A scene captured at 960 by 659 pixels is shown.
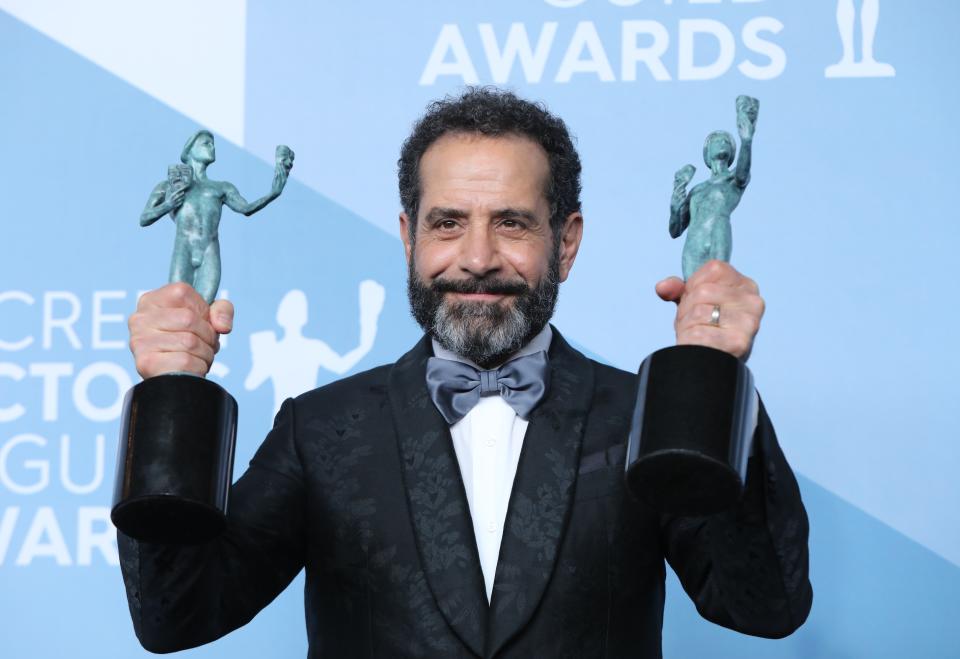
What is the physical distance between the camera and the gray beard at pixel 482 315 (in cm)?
193

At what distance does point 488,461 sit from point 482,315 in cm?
20

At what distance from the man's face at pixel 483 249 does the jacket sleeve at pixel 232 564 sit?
28 cm

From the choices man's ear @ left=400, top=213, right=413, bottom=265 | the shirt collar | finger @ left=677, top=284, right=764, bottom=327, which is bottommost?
finger @ left=677, top=284, right=764, bottom=327

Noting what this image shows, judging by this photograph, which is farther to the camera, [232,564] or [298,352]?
[298,352]

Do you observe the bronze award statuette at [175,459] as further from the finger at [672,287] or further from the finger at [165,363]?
the finger at [672,287]

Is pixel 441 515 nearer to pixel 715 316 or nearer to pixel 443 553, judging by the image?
pixel 443 553

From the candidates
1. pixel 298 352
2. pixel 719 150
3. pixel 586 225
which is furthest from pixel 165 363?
pixel 586 225

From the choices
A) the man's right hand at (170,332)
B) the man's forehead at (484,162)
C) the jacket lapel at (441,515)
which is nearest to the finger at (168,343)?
the man's right hand at (170,332)

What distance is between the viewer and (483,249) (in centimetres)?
190

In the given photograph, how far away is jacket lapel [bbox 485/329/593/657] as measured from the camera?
178cm

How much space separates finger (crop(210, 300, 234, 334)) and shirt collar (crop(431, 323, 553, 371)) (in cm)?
43

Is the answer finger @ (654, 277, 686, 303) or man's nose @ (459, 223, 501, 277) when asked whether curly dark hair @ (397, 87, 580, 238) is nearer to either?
man's nose @ (459, 223, 501, 277)

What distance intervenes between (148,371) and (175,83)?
1.60 meters

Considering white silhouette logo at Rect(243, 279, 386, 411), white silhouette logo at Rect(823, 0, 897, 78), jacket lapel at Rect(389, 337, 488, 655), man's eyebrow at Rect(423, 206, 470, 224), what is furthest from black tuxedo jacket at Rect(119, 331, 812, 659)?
A: white silhouette logo at Rect(823, 0, 897, 78)
